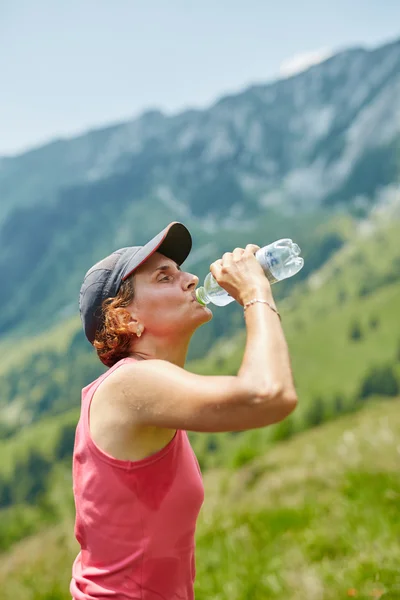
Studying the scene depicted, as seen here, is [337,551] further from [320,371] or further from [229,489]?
[320,371]

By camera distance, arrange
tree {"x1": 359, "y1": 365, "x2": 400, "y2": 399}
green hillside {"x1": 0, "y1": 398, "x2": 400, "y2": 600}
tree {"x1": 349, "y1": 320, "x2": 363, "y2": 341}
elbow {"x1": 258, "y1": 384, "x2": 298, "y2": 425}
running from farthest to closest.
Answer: tree {"x1": 349, "y1": 320, "x2": 363, "y2": 341} < tree {"x1": 359, "y1": 365, "x2": 400, "y2": 399} < green hillside {"x1": 0, "y1": 398, "x2": 400, "y2": 600} < elbow {"x1": 258, "y1": 384, "x2": 298, "y2": 425}

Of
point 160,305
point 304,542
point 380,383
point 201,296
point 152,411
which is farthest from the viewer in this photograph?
point 380,383

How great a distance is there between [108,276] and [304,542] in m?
4.49

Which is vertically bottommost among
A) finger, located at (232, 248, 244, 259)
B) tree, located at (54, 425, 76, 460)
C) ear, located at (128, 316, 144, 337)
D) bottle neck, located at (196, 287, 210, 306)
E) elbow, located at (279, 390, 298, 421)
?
tree, located at (54, 425, 76, 460)

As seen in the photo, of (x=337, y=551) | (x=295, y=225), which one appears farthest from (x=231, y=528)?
(x=295, y=225)

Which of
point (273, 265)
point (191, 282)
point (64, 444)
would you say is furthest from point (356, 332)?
point (191, 282)

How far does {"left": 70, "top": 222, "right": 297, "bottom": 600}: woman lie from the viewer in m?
1.99

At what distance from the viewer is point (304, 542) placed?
6.03m

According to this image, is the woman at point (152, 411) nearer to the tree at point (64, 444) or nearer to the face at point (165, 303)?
the face at point (165, 303)

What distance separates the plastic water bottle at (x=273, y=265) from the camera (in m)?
2.57

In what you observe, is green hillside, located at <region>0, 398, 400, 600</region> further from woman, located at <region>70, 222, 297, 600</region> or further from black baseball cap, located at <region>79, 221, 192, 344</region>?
black baseball cap, located at <region>79, 221, 192, 344</region>

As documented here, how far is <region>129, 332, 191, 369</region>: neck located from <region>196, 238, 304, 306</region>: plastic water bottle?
0.21 m

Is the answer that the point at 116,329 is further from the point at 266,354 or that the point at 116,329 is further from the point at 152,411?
the point at 266,354

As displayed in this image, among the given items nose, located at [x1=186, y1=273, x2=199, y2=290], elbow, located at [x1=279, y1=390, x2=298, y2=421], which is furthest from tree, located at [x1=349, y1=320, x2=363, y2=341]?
elbow, located at [x1=279, y1=390, x2=298, y2=421]
